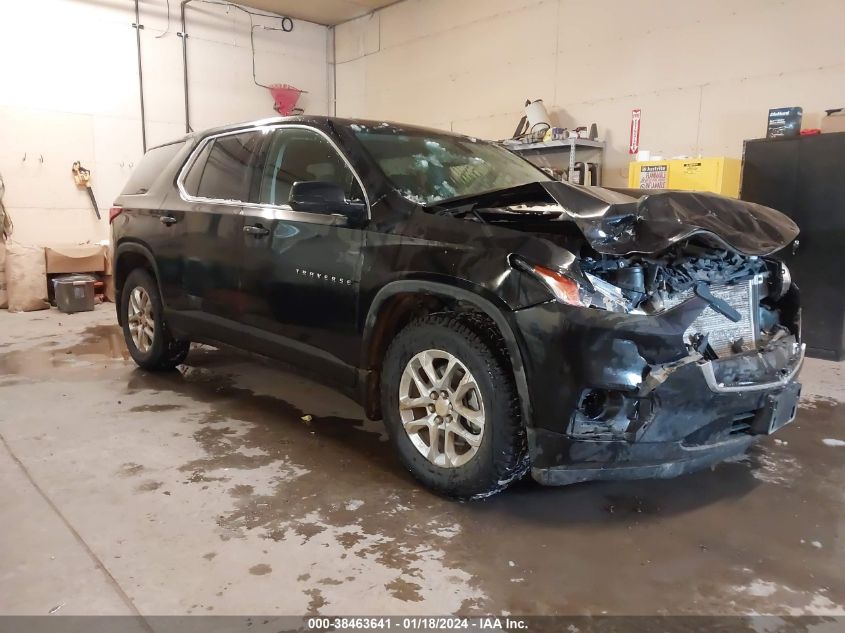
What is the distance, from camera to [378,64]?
1030 cm

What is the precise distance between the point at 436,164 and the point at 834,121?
13.3 ft

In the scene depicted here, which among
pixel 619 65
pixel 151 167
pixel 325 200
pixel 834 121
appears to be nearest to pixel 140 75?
pixel 151 167

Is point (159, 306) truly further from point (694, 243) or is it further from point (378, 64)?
point (378, 64)

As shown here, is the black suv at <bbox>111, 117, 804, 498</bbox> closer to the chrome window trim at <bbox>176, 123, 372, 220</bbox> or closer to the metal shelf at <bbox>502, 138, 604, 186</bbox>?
the chrome window trim at <bbox>176, 123, 372, 220</bbox>

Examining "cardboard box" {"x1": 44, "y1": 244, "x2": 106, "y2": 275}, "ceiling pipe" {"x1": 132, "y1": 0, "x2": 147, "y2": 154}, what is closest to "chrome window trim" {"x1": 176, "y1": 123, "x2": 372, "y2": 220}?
"cardboard box" {"x1": 44, "y1": 244, "x2": 106, "y2": 275}

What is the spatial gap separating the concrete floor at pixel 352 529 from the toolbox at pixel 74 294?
443 cm

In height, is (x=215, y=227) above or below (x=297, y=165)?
below

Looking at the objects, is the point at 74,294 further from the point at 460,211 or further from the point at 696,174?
the point at 696,174

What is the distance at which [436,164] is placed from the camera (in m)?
3.18

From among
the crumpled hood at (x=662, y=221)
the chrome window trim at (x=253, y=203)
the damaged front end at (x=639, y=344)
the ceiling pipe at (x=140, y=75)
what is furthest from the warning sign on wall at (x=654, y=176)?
the ceiling pipe at (x=140, y=75)

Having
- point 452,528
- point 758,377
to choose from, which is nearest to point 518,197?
point 758,377

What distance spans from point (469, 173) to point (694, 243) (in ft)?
4.21

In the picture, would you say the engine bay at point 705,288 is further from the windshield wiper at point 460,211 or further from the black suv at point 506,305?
the windshield wiper at point 460,211

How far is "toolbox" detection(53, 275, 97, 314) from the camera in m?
7.58
